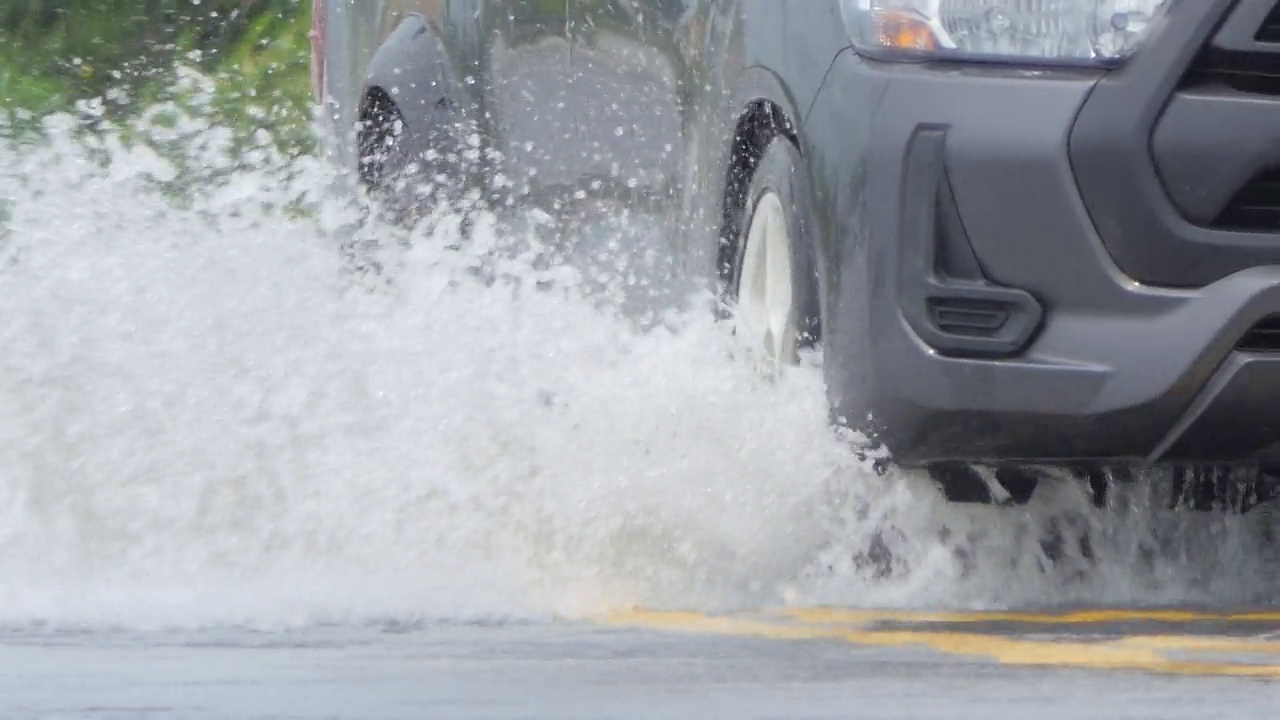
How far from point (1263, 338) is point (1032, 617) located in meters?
0.60

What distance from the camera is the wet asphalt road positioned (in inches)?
120

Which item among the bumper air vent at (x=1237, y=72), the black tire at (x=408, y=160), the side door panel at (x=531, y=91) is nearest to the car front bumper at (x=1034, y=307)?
the bumper air vent at (x=1237, y=72)

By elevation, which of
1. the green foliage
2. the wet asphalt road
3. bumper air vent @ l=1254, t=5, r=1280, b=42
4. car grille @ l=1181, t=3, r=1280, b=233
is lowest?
the wet asphalt road

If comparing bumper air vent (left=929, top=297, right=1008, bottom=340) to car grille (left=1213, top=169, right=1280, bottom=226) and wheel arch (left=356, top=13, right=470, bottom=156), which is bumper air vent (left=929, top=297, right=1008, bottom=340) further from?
wheel arch (left=356, top=13, right=470, bottom=156)

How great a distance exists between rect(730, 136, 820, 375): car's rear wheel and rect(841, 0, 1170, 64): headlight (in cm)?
34

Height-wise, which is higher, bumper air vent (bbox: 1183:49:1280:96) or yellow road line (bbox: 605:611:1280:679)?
bumper air vent (bbox: 1183:49:1280:96)

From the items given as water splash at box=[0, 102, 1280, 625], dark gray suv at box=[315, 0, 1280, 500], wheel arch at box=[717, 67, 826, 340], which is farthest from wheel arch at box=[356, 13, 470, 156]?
dark gray suv at box=[315, 0, 1280, 500]

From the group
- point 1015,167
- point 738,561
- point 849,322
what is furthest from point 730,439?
point 1015,167

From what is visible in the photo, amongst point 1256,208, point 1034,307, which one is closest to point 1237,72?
point 1256,208

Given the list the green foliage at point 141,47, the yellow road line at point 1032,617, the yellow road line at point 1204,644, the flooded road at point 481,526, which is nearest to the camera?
the flooded road at point 481,526

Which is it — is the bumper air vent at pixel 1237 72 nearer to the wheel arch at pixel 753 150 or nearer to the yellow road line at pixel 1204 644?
the wheel arch at pixel 753 150

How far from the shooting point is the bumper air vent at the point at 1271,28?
12.5 ft

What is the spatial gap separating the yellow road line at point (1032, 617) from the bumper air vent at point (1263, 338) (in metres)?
0.45

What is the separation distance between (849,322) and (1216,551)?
1083mm
